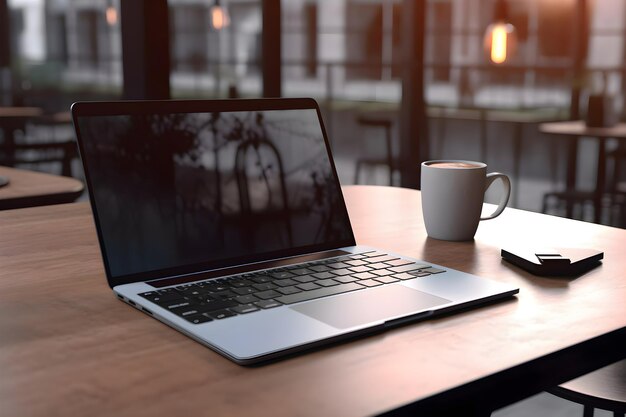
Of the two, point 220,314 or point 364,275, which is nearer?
point 220,314

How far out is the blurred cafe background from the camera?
13.4 feet

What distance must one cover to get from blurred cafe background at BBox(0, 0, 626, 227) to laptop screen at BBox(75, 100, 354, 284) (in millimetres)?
2437

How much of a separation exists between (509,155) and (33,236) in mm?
3777

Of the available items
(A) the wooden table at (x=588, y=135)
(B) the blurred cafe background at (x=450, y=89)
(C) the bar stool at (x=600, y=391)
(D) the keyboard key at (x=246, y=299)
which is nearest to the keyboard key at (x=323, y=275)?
(D) the keyboard key at (x=246, y=299)

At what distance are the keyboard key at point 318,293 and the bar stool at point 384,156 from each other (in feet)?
11.9

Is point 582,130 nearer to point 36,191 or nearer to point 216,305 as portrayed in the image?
point 36,191

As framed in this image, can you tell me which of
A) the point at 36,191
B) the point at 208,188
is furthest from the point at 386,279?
the point at 36,191

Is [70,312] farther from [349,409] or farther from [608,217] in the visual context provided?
[608,217]

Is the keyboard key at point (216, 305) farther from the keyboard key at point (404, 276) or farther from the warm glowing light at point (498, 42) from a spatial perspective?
the warm glowing light at point (498, 42)

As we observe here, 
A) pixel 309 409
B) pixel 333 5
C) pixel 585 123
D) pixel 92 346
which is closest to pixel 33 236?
pixel 92 346

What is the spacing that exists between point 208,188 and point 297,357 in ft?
1.08

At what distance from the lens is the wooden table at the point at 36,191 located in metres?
1.53

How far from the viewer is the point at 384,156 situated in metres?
4.59

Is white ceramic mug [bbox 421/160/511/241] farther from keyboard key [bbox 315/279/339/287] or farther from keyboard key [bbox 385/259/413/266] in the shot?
keyboard key [bbox 315/279/339/287]
